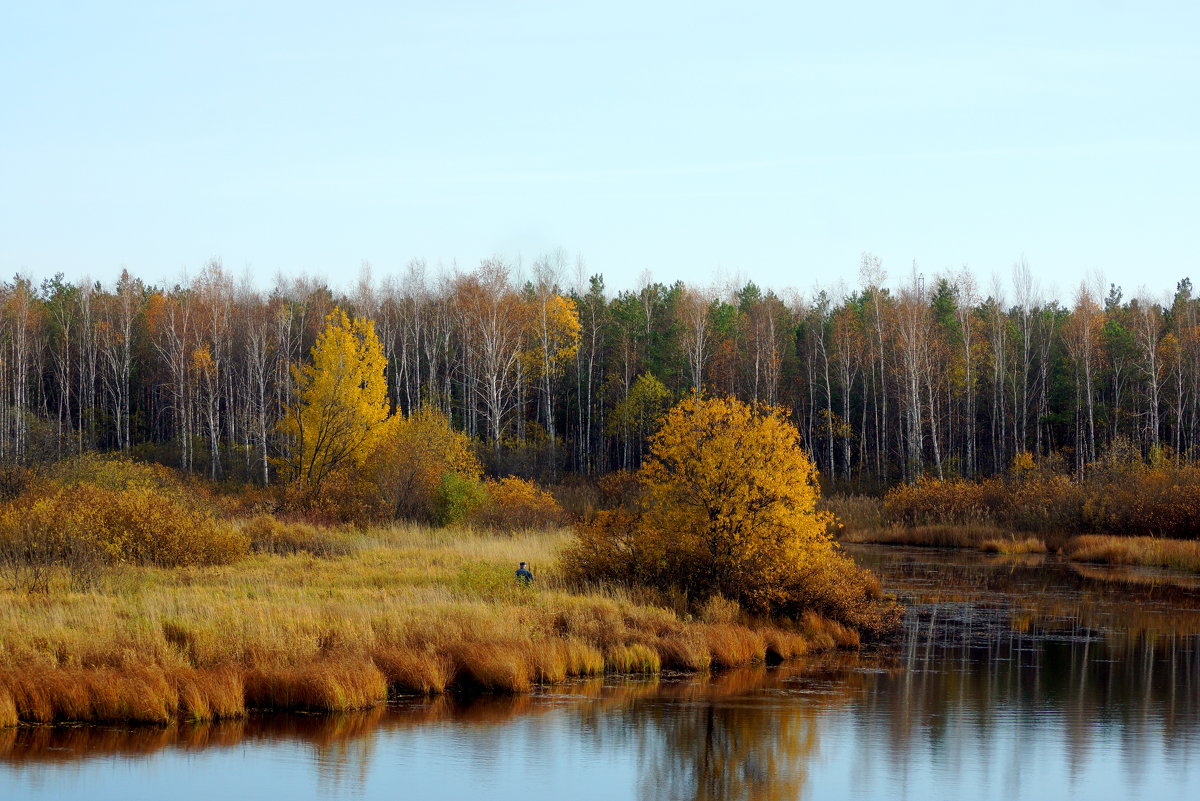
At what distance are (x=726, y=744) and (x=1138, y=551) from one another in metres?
32.6

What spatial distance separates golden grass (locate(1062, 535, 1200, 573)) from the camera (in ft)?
142

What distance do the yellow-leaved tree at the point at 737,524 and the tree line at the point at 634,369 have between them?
3446cm

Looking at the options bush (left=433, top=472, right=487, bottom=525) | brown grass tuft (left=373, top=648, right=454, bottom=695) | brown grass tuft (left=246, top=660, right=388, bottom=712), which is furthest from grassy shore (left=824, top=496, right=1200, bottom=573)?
brown grass tuft (left=246, top=660, right=388, bottom=712)

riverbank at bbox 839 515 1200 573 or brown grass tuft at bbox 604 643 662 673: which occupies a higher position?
brown grass tuft at bbox 604 643 662 673

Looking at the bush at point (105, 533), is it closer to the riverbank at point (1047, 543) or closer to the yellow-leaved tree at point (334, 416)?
the yellow-leaved tree at point (334, 416)

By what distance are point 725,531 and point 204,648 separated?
37.8 ft

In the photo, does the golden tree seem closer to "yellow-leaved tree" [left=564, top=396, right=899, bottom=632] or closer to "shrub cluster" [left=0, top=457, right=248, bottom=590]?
"yellow-leaved tree" [left=564, top=396, right=899, bottom=632]

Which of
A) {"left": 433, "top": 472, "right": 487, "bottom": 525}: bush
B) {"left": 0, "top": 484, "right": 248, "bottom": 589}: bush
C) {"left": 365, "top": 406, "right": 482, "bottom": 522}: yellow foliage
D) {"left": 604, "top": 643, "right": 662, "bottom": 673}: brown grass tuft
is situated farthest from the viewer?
{"left": 365, "top": 406, "right": 482, "bottom": 522}: yellow foliage

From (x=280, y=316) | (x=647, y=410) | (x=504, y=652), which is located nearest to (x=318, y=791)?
(x=504, y=652)

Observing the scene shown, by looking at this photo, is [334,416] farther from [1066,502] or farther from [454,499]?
[1066,502]

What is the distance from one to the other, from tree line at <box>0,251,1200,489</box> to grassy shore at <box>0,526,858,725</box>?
35.3 metres

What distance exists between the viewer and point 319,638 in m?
20.6

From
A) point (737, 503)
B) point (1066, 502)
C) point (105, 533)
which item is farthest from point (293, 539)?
point (1066, 502)

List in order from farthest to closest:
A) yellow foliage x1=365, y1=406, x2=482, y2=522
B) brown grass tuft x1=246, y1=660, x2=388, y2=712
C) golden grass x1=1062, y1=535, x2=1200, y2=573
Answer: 1. yellow foliage x1=365, y1=406, x2=482, y2=522
2. golden grass x1=1062, y1=535, x2=1200, y2=573
3. brown grass tuft x1=246, y1=660, x2=388, y2=712
